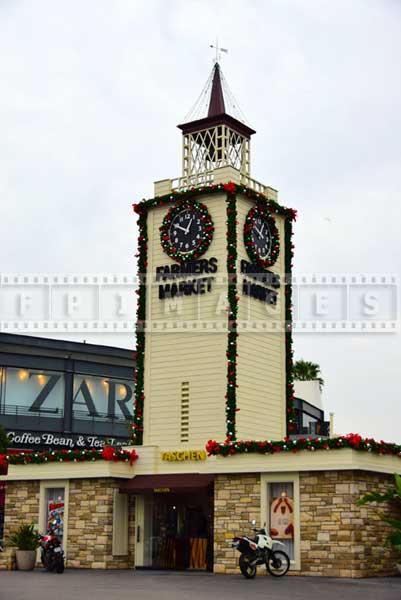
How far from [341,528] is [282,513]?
1997mm

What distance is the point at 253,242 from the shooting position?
110 ft

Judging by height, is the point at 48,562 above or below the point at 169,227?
below

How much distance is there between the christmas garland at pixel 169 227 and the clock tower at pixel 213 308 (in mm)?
37

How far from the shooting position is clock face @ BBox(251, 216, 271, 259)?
111 feet

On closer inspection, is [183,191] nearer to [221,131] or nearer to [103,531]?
[221,131]

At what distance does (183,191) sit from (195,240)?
2114 millimetres

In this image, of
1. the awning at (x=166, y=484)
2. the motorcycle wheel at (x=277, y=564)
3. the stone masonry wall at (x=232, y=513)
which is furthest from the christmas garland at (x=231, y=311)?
the motorcycle wheel at (x=277, y=564)

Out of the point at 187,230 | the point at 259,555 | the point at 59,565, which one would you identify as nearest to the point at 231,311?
the point at 187,230

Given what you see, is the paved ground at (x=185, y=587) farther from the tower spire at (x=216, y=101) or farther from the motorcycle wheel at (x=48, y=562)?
the tower spire at (x=216, y=101)

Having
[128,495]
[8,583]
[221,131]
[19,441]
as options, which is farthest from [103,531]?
[19,441]

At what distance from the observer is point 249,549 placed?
81.9ft

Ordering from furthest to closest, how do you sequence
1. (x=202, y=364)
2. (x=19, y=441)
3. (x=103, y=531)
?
1. (x=19, y=441)
2. (x=202, y=364)
3. (x=103, y=531)

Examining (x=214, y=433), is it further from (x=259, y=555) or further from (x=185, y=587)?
(x=185, y=587)

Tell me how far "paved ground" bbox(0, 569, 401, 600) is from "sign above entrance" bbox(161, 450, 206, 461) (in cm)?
419
